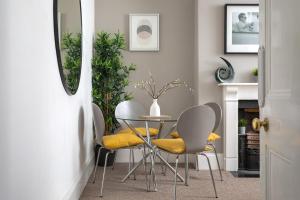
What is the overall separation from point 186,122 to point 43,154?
162cm

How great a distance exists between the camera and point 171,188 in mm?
4355

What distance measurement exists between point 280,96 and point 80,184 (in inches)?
116

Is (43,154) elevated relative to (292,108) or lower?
lower

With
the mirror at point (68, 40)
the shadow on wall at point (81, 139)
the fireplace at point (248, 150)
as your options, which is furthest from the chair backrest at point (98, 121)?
the fireplace at point (248, 150)

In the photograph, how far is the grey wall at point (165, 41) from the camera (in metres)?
5.98

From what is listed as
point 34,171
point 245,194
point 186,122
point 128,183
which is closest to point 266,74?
point 34,171

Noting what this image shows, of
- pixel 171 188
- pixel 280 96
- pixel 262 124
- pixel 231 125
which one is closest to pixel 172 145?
pixel 171 188

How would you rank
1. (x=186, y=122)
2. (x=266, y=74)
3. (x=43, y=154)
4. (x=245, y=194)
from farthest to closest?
(x=245, y=194) → (x=186, y=122) → (x=43, y=154) → (x=266, y=74)

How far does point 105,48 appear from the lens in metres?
5.57

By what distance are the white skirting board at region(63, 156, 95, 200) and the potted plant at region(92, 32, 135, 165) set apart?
529 mm

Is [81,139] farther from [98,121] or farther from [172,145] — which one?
[172,145]

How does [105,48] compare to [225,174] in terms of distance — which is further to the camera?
[105,48]

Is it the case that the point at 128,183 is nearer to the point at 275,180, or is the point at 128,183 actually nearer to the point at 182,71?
the point at 182,71

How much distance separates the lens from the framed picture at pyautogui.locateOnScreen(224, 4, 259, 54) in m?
5.46
